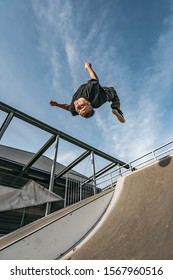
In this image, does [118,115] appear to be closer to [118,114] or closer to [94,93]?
[118,114]

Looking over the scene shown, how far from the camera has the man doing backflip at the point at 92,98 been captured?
2989 millimetres

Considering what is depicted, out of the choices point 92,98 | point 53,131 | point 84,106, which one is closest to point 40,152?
point 53,131

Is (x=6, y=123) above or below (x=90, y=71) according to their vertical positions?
A: above

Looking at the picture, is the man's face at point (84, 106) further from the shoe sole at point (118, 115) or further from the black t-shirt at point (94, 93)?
the shoe sole at point (118, 115)

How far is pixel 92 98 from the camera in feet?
10.4

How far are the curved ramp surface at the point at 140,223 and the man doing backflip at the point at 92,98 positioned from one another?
121 cm

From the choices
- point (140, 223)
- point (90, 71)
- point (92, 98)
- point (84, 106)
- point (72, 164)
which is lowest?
point (140, 223)

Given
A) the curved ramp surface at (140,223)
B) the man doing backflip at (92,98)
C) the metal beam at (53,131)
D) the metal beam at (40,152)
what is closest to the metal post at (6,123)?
the metal beam at (53,131)

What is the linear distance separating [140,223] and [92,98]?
86.1 inches

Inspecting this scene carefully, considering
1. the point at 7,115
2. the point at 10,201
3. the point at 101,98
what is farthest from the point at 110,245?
the point at 7,115

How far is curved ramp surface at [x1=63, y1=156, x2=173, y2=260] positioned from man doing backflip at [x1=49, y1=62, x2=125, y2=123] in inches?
47.7

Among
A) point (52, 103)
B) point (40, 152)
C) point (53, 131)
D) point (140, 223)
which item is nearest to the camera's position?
point (140, 223)
